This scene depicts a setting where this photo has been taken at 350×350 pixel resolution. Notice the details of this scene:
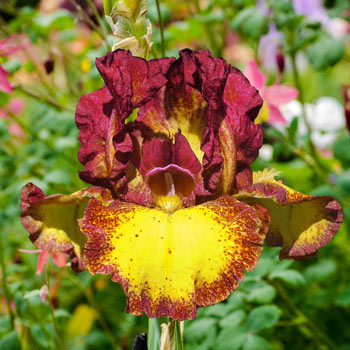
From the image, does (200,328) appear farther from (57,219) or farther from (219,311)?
(57,219)

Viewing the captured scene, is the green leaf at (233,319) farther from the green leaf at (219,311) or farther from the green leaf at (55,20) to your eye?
the green leaf at (55,20)

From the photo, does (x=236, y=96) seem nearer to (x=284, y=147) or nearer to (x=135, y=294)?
(x=135, y=294)

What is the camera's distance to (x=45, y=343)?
0.88 meters

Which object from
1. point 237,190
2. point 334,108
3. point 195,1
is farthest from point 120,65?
point 334,108

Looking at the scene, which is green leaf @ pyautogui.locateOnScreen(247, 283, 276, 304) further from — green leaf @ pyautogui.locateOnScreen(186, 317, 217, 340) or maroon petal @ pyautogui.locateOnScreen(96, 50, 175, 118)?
maroon petal @ pyautogui.locateOnScreen(96, 50, 175, 118)

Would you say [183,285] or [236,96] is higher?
[236,96]

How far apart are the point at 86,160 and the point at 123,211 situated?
0.23 ft

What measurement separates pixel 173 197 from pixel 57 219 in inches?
4.2

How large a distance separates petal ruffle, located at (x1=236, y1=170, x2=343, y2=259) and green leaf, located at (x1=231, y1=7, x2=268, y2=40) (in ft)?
1.57

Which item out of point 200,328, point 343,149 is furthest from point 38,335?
point 343,149

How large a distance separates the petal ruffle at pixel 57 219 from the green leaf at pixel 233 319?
13.9 inches

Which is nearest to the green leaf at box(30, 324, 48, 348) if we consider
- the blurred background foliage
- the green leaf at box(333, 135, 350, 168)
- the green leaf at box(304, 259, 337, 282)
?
the blurred background foliage

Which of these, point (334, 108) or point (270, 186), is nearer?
point (270, 186)

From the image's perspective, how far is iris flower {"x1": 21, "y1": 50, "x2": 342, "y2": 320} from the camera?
0.42 metres
